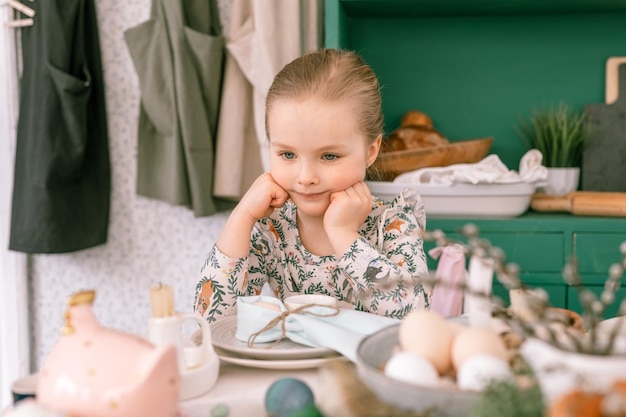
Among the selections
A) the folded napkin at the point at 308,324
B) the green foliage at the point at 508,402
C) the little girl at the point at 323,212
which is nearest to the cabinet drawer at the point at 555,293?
the little girl at the point at 323,212

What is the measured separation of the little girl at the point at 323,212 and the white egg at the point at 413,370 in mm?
528

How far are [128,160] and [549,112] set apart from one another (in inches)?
62.5

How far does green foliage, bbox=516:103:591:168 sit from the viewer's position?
2.31 m

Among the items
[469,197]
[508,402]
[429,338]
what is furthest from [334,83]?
[469,197]

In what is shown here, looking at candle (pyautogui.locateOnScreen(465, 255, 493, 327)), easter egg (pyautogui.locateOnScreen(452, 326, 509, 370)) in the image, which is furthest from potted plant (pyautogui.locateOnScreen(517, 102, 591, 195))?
easter egg (pyautogui.locateOnScreen(452, 326, 509, 370))

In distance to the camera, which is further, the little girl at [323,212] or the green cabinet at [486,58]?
the green cabinet at [486,58]

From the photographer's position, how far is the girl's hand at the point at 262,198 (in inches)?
49.9

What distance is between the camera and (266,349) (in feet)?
2.87

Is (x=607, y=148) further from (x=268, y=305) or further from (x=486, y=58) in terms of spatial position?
(x=268, y=305)

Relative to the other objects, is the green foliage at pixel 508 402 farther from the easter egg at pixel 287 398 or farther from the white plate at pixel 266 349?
the white plate at pixel 266 349

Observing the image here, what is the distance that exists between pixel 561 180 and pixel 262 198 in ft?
4.64

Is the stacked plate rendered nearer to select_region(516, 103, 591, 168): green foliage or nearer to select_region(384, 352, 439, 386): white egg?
select_region(384, 352, 439, 386): white egg

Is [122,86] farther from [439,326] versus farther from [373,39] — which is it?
[439,326]

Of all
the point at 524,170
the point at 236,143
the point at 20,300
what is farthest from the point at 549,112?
the point at 20,300
